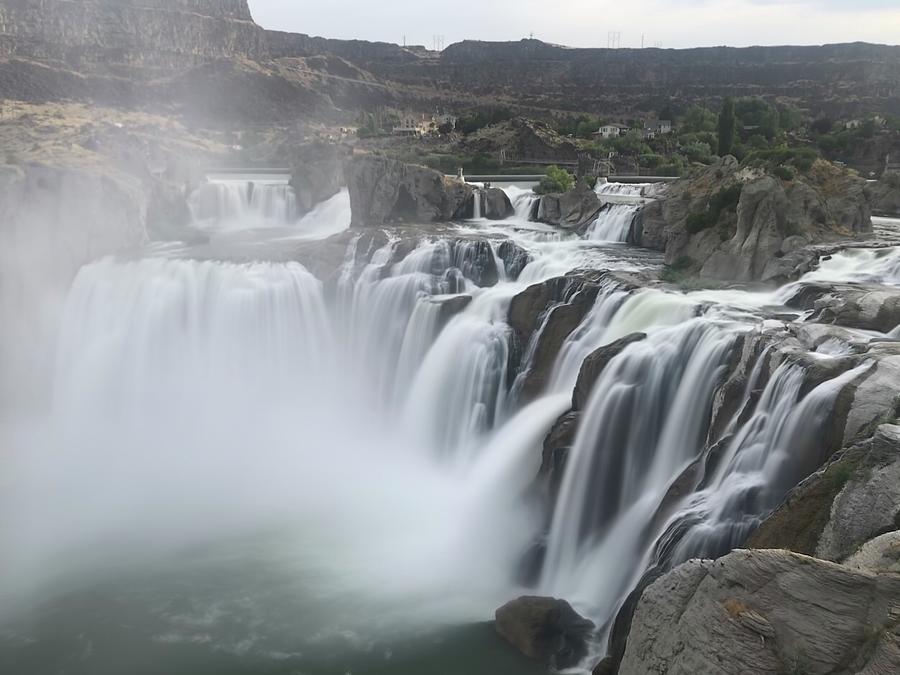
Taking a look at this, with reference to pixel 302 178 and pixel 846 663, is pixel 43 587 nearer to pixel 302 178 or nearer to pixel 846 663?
pixel 846 663

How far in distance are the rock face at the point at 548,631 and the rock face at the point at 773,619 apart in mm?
5906

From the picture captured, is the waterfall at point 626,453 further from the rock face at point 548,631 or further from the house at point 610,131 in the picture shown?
the house at point 610,131

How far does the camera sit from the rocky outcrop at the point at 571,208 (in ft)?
140

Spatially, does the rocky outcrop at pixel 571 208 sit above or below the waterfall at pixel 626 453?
above

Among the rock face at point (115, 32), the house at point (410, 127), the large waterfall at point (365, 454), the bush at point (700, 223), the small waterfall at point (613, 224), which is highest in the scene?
the rock face at point (115, 32)

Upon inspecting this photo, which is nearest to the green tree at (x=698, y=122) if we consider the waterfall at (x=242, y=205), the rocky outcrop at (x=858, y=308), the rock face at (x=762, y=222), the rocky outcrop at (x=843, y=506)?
the waterfall at (x=242, y=205)

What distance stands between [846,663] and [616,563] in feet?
30.5

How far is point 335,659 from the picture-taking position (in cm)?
1709

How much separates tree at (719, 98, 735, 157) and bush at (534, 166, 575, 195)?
11.4 meters

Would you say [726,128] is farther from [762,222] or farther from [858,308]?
[858,308]

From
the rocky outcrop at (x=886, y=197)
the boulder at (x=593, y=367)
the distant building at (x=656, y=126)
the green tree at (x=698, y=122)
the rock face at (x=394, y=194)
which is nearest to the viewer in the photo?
the boulder at (x=593, y=367)

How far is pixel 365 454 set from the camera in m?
27.2

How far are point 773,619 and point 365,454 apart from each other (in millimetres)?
19307

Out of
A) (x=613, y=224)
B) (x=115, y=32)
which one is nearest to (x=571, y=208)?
(x=613, y=224)
